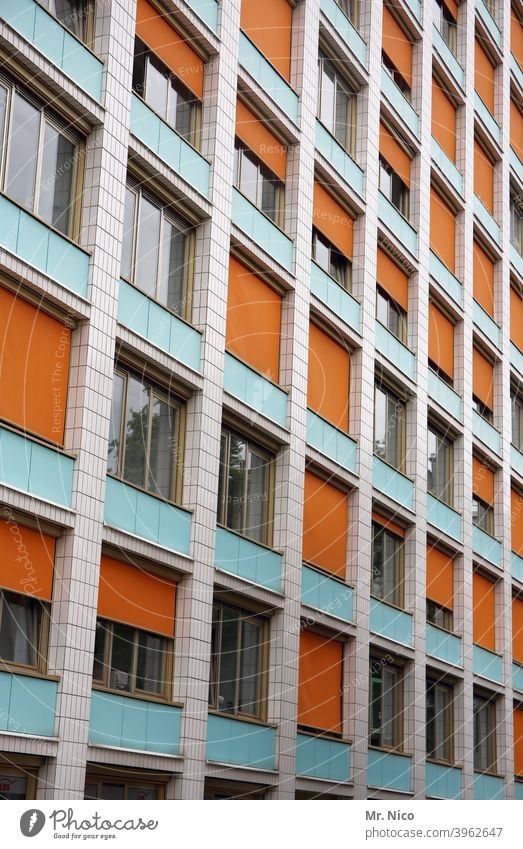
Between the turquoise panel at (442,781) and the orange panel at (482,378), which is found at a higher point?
the orange panel at (482,378)

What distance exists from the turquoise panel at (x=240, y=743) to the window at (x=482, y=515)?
15324 millimetres

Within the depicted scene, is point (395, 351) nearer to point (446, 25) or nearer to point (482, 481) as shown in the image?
point (482, 481)

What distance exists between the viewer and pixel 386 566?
33812mm

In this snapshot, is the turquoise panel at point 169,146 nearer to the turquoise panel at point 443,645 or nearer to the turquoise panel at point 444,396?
the turquoise panel at point 444,396

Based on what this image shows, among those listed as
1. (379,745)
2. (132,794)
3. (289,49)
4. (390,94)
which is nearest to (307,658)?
(379,745)

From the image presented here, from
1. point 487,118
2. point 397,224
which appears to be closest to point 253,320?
point 397,224

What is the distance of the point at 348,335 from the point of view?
3155cm

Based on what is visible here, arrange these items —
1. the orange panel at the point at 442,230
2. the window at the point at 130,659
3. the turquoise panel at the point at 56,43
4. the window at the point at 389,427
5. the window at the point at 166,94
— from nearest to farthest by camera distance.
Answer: the turquoise panel at the point at 56,43
the window at the point at 130,659
the window at the point at 166,94
the window at the point at 389,427
the orange panel at the point at 442,230

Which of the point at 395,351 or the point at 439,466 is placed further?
the point at 439,466

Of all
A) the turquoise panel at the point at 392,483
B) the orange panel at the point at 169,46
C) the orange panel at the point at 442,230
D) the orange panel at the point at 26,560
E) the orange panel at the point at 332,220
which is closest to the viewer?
the orange panel at the point at 26,560

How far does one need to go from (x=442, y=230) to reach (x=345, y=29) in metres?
8.15

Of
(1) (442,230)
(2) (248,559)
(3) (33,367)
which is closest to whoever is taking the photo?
(3) (33,367)

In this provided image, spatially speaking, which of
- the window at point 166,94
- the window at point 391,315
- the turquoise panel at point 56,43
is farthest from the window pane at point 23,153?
the window at point 391,315

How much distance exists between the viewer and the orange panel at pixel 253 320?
1053 inches
